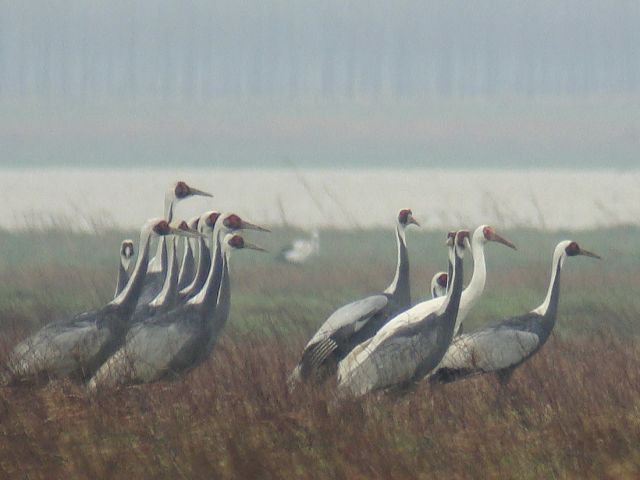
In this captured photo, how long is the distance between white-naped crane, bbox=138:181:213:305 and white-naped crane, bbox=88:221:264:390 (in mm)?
1552

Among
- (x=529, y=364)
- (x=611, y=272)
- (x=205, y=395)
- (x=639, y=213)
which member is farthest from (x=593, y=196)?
(x=205, y=395)

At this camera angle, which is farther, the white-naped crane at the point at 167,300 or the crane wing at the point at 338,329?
the white-naped crane at the point at 167,300

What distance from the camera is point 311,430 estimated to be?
712 centimetres

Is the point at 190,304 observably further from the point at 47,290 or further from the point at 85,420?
the point at 47,290

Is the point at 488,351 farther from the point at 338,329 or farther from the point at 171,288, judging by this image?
the point at 171,288

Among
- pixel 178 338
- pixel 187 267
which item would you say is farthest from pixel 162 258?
pixel 178 338

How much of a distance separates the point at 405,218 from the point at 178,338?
2102 millimetres

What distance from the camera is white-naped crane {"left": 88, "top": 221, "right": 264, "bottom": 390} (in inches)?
325

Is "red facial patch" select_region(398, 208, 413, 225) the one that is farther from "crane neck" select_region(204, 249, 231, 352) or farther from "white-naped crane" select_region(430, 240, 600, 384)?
"crane neck" select_region(204, 249, 231, 352)

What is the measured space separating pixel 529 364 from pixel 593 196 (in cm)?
1680

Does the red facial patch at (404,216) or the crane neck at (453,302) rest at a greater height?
the red facial patch at (404,216)

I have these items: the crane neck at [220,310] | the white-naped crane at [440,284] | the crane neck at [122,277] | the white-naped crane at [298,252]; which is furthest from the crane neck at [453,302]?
the white-naped crane at [298,252]

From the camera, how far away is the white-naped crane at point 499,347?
8.65 m

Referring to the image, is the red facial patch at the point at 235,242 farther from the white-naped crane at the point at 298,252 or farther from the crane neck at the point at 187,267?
the white-naped crane at the point at 298,252
